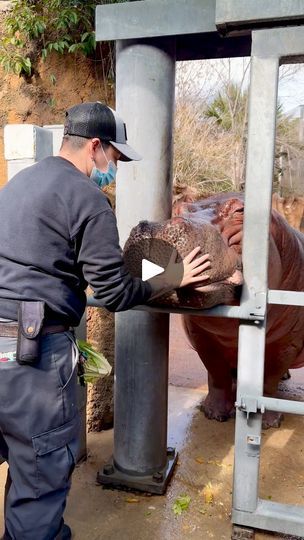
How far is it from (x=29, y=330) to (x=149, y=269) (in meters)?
0.59

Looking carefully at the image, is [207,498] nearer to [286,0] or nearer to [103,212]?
[103,212]

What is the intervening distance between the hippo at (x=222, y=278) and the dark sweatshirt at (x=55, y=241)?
0.30 metres

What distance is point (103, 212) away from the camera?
2.04 metres

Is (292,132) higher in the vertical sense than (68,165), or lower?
higher

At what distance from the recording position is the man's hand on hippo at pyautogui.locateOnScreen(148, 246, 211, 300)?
2262mm

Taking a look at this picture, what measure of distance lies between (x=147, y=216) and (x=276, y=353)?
1.80 meters

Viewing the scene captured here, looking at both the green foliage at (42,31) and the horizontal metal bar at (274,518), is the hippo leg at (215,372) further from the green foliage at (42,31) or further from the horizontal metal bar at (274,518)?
the green foliage at (42,31)

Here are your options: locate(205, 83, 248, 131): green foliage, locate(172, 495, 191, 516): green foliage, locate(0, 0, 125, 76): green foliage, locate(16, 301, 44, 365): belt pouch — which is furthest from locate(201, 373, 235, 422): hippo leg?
locate(205, 83, 248, 131): green foliage

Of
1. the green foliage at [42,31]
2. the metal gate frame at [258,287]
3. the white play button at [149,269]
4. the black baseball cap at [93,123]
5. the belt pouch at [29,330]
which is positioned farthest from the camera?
the green foliage at [42,31]

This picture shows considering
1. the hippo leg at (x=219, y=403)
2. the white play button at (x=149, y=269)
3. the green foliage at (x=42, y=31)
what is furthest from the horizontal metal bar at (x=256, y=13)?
the hippo leg at (x=219, y=403)

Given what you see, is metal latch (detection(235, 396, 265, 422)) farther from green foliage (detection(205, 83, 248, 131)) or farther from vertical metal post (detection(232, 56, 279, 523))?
green foliage (detection(205, 83, 248, 131))

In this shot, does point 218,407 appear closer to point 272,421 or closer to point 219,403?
point 219,403

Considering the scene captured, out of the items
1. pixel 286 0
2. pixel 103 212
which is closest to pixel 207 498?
pixel 103 212

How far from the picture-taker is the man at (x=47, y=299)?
202 cm
